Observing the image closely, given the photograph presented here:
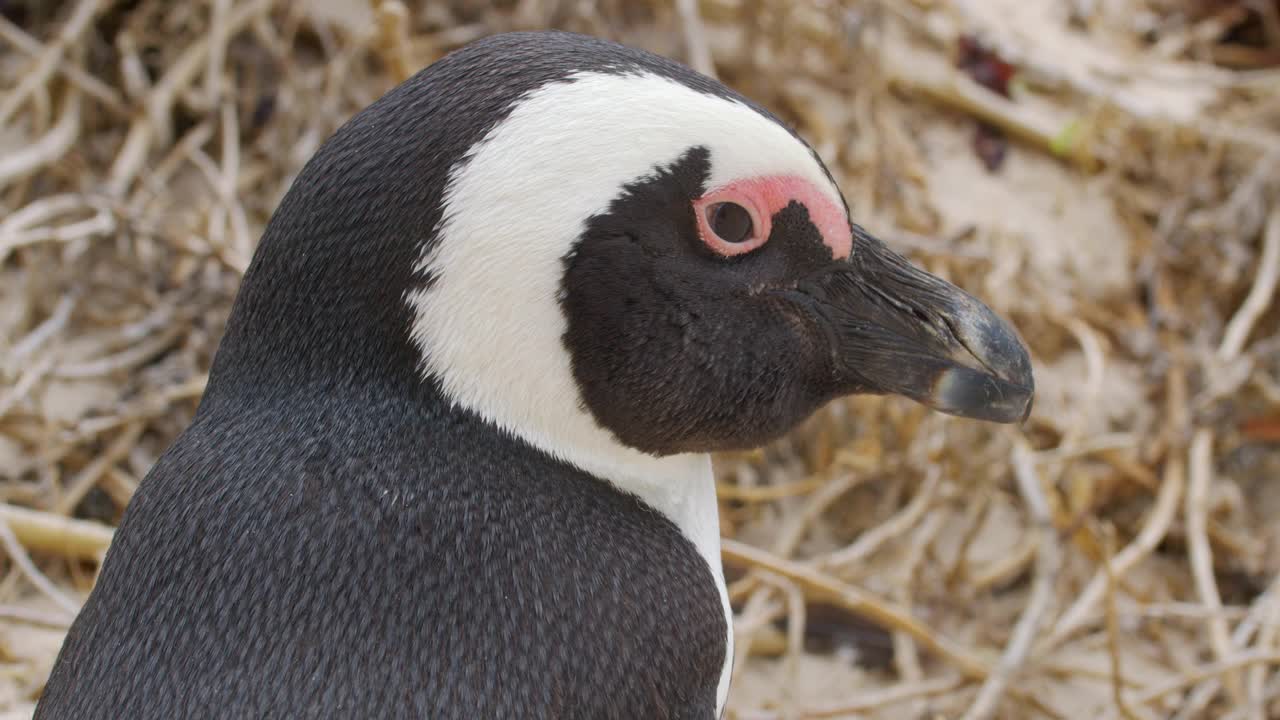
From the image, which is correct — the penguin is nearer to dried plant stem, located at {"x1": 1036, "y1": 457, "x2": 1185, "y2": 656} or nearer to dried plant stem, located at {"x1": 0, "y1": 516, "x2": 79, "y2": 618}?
dried plant stem, located at {"x1": 0, "y1": 516, "x2": 79, "y2": 618}

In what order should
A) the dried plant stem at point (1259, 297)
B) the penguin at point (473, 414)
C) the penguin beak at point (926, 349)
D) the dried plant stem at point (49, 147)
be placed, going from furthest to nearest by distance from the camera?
the dried plant stem at point (1259, 297) < the dried plant stem at point (49, 147) < the penguin beak at point (926, 349) < the penguin at point (473, 414)

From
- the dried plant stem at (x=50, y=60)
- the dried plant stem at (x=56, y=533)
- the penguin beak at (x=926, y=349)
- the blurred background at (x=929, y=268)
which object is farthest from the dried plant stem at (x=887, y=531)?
the dried plant stem at (x=50, y=60)

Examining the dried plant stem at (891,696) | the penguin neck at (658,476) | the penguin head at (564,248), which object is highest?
the penguin head at (564,248)

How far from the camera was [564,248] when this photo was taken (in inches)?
36.6

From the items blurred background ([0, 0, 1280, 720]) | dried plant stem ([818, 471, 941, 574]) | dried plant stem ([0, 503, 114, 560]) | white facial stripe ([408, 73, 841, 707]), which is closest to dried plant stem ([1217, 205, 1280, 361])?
blurred background ([0, 0, 1280, 720])

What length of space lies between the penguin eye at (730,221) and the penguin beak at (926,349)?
0.38 ft

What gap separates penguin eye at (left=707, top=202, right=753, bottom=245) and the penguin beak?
115mm

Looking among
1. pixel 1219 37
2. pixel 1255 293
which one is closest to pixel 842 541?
pixel 1255 293

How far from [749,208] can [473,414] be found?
0.25m

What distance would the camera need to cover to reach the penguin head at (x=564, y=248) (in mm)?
919

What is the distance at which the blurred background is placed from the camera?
6.04 ft

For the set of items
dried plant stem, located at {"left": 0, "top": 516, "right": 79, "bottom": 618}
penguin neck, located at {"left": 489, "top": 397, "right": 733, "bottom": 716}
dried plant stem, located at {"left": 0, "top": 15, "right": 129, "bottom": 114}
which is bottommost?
dried plant stem, located at {"left": 0, "top": 516, "right": 79, "bottom": 618}

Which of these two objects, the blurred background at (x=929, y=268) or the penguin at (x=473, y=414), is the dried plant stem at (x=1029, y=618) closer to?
the blurred background at (x=929, y=268)

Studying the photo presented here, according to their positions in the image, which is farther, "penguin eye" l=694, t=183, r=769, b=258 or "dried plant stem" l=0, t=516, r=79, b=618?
"dried plant stem" l=0, t=516, r=79, b=618
